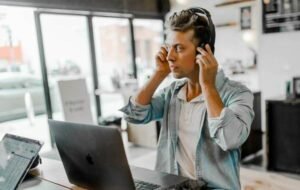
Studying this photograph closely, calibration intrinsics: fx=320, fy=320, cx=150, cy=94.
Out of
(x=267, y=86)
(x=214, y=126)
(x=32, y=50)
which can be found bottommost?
(x=267, y=86)

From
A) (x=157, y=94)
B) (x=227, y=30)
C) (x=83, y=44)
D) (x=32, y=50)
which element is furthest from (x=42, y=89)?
(x=157, y=94)

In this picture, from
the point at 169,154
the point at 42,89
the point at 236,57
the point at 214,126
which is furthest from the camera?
the point at 236,57

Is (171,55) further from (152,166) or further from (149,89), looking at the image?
(152,166)

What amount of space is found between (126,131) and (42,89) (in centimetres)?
141

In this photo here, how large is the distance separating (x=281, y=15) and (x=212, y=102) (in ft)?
12.3

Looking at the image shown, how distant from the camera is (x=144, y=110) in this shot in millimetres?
1403

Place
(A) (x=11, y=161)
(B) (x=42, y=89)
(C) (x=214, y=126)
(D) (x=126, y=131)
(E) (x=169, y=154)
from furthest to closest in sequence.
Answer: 1. (D) (x=126, y=131)
2. (B) (x=42, y=89)
3. (E) (x=169, y=154)
4. (A) (x=11, y=161)
5. (C) (x=214, y=126)

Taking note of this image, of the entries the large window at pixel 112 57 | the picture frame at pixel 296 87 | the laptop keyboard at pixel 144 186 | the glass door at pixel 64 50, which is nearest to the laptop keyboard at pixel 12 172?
the laptop keyboard at pixel 144 186

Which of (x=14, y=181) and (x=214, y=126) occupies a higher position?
(x=214, y=126)

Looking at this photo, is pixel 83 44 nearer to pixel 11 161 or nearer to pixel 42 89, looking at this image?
pixel 42 89

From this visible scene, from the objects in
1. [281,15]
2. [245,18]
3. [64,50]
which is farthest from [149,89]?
[245,18]

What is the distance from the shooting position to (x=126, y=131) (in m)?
5.02

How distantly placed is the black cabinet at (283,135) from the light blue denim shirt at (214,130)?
2213 millimetres

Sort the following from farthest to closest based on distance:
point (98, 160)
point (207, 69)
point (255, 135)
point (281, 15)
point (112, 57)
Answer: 1. point (112, 57)
2. point (281, 15)
3. point (255, 135)
4. point (207, 69)
5. point (98, 160)
